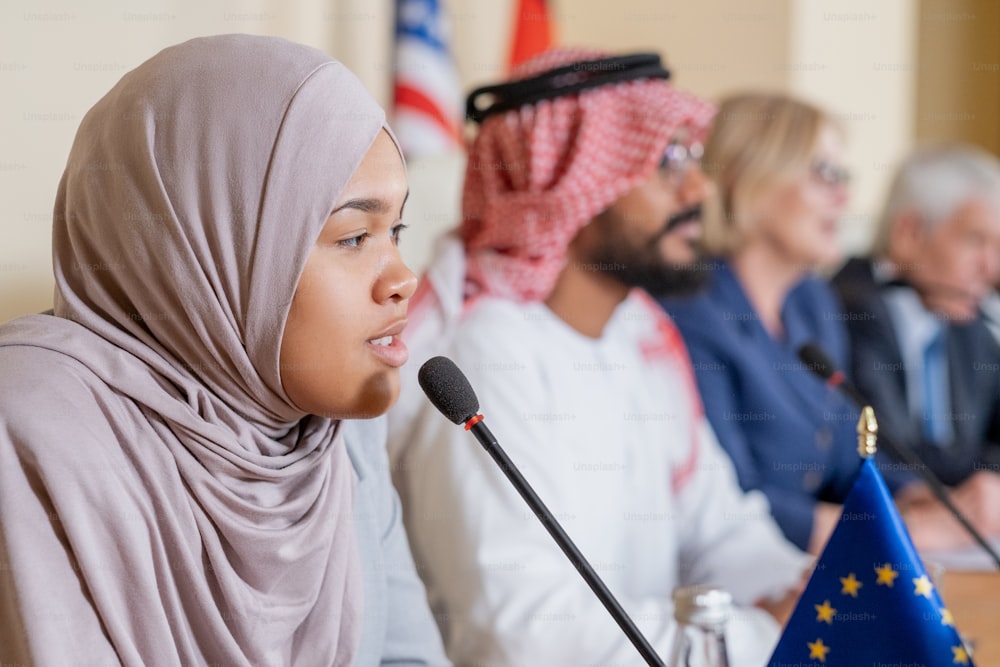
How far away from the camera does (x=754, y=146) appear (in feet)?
7.75

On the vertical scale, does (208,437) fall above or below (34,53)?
below

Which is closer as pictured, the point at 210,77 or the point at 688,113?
the point at 210,77

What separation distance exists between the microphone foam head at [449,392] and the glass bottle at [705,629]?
11.8 inches

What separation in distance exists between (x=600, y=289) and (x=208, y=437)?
971 mm

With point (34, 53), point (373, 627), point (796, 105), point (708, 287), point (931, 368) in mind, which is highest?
point (34, 53)

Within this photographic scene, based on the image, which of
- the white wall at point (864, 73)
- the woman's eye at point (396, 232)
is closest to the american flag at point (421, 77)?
the white wall at point (864, 73)

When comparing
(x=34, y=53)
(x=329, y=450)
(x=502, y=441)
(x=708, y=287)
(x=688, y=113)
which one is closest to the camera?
(x=329, y=450)

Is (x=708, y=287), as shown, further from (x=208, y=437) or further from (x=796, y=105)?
(x=208, y=437)

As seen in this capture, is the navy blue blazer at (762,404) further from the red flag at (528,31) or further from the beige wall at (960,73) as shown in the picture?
the beige wall at (960,73)

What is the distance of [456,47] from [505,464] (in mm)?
2184

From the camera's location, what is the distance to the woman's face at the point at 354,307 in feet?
3.09

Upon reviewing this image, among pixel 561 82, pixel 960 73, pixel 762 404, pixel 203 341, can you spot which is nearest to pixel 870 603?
pixel 203 341

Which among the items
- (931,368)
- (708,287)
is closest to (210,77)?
(708,287)

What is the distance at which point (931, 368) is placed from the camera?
2.58 meters
